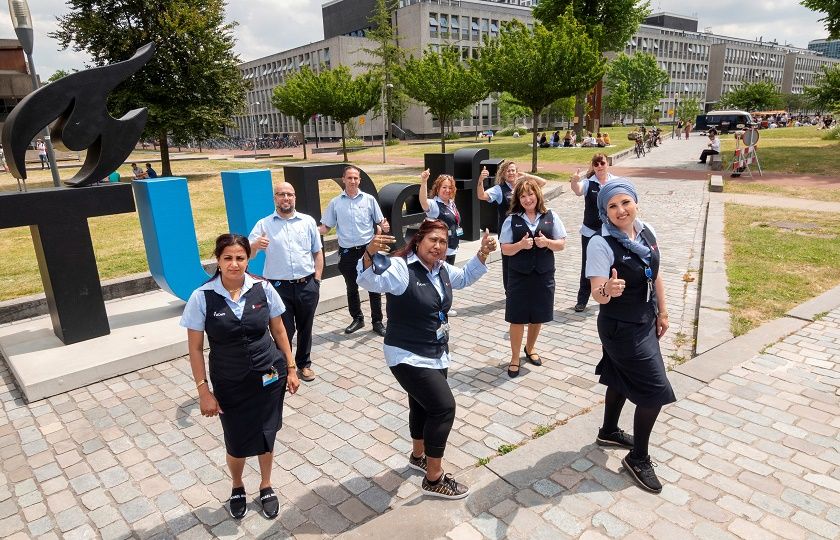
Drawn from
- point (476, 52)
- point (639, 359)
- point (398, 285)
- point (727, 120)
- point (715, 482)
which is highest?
point (476, 52)

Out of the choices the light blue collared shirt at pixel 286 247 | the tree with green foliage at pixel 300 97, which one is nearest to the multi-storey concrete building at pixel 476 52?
the tree with green foliage at pixel 300 97

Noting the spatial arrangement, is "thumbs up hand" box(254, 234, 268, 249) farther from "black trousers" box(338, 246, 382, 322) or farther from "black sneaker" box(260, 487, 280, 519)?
"black sneaker" box(260, 487, 280, 519)

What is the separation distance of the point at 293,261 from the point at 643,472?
3.54 metres

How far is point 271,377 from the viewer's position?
11.2 ft

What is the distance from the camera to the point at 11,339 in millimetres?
6609

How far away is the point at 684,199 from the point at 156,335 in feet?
52.5

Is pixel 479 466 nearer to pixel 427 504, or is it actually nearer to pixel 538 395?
pixel 427 504

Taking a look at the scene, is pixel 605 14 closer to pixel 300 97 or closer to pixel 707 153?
pixel 707 153

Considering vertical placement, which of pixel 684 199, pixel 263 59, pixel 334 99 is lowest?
pixel 684 199

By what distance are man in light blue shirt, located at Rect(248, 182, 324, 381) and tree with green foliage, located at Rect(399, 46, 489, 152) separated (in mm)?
25828

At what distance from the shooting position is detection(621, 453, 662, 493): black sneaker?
3653mm

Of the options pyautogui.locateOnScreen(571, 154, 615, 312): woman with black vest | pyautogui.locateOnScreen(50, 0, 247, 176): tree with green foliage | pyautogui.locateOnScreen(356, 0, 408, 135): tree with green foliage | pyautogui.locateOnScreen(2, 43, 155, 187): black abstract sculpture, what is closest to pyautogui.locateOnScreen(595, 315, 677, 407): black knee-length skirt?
pyautogui.locateOnScreen(571, 154, 615, 312): woman with black vest

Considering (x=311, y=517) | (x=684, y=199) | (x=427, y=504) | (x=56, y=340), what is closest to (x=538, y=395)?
(x=427, y=504)

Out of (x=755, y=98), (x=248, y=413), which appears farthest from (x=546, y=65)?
(x=755, y=98)
